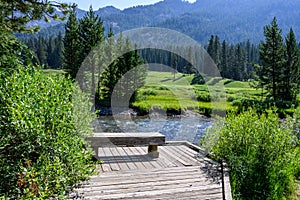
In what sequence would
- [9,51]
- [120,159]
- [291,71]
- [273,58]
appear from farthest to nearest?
[291,71]
[273,58]
[120,159]
[9,51]

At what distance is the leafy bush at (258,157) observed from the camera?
6520 mm

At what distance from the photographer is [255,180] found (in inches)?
259

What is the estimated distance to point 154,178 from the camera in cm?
623

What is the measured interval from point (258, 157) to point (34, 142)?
16.6ft

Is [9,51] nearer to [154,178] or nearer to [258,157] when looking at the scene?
[154,178]

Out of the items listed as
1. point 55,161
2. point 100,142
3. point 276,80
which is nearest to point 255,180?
point 100,142

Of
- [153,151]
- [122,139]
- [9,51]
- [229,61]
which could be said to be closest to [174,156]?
[153,151]

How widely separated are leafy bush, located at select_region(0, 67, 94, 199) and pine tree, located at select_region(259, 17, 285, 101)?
39417 mm

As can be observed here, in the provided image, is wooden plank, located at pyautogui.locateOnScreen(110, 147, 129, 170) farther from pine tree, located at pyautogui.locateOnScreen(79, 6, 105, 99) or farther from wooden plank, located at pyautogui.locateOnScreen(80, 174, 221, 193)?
pine tree, located at pyautogui.locateOnScreen(79, 6, 105, 99)

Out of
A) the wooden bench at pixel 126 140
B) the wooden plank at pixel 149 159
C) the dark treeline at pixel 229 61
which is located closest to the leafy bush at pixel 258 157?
the wooden plank at pixel 149 159

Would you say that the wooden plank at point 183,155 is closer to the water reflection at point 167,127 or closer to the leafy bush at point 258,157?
the leafy bush at point 258,157

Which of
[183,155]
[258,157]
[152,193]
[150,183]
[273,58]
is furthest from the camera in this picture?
[273,58]

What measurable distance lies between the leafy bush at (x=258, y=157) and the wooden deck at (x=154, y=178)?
1.65 ft

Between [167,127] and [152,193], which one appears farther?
[167,127]
